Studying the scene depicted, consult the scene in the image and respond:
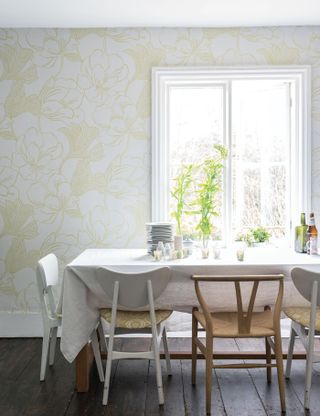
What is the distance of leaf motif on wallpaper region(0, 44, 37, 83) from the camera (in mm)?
4098

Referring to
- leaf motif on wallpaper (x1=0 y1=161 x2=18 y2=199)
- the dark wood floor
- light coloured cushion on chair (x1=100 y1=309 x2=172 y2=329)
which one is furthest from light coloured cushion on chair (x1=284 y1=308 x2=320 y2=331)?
leaf motif on wallpaper (x1=0 y1=161 x2=18 y2=199)

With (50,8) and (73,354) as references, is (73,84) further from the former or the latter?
(73,354)

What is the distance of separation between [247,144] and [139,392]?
219 cm

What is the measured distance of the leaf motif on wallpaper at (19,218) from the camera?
13.6 feet

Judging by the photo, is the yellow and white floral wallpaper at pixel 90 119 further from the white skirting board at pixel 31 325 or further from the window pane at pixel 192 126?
the white skirting board at pixel 31 325

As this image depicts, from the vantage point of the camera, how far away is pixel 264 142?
4.21 meters

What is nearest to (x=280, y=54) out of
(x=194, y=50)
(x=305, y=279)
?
(x=194, y=50)

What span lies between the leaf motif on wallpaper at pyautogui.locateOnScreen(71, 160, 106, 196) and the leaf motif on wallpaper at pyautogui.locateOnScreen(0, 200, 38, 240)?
0.41 m

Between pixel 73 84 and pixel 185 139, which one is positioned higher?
pixel 73 84

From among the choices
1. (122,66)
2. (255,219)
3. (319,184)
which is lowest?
(255,219)

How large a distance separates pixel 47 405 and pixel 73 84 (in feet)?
8.05

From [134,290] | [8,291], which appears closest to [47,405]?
[134,290]

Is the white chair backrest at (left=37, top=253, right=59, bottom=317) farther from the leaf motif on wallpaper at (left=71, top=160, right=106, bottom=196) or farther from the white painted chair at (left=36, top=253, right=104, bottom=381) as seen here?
the leaf motif on wallpaper at (left=71, top=160, right=106, bottom=196)

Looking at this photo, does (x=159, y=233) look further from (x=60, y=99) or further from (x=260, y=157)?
(x=60, y=99)
